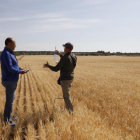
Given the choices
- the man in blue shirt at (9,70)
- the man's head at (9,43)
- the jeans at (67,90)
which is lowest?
the jeans at (67,90)

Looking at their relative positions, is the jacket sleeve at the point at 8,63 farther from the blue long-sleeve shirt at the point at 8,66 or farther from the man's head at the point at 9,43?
the man's head at the point at 9,43

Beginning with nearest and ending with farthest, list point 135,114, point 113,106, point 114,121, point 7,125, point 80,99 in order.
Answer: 1. point 7,125
2. point 114,121
3. point 135,114
4. point 113,106
5. point 80,99

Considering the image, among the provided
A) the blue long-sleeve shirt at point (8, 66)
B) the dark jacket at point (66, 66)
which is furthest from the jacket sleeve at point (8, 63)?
the dark jacket at point (66, 66)

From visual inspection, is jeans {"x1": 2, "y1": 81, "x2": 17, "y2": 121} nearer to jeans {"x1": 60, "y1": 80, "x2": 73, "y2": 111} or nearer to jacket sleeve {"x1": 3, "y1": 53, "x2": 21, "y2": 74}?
jacket sleeve {"x1": 3, "y1": 53, "x2": 21, "y2": 74}

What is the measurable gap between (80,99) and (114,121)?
99.1 inches

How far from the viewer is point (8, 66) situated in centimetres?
367

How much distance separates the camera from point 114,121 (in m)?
4.42

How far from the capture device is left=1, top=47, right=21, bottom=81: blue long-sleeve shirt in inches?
145

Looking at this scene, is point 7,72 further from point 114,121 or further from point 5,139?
point 114,121

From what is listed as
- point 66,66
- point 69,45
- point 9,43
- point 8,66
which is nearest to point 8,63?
point 8,66

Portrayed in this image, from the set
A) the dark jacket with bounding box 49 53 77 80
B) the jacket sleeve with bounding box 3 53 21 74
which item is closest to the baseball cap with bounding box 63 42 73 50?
the dark jacket with bounding box 49 53 77 80

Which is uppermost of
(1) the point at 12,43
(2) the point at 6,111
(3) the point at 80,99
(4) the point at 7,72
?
(1) the point at 12,43

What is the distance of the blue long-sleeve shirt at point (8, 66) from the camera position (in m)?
3.69

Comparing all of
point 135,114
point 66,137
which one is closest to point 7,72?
point 66,137
